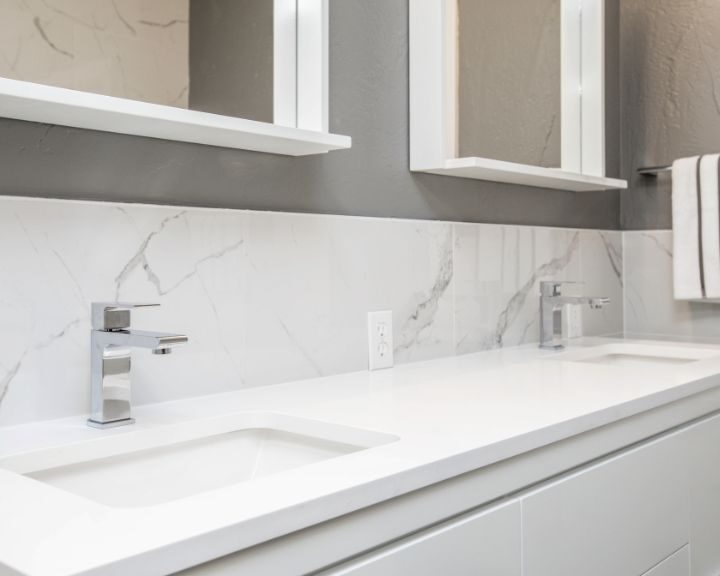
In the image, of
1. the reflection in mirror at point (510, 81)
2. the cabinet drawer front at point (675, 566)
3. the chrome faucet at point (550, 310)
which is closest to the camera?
the cabinet drawer front at point (675, 566)

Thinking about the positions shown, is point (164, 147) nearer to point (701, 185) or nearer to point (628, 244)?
point (701, 185)

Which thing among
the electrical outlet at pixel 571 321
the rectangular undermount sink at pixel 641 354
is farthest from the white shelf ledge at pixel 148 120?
the electrical outlet at pixel 571 321

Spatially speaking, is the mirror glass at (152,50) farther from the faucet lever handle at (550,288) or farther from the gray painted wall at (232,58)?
the faucet lever handle at (550,288)

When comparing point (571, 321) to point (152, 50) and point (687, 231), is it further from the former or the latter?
point (152, 50)

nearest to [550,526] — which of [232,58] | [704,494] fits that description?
[704,494]

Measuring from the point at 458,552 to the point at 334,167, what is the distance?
84cm

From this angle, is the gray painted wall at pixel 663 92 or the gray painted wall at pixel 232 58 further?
the gray painted wall at pixel 663 92

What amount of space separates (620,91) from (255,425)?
1811 millimetres

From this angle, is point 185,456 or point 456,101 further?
point 456,101

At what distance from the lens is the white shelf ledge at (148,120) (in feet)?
3.12

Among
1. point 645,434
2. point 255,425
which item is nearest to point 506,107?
point 645,434

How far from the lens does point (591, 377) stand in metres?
1.47

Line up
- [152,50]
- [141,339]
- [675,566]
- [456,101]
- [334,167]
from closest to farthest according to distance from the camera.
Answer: [141,339] < [152,50] < [675,566] < [334,167] < [456,101]

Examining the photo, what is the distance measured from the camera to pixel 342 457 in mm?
878
